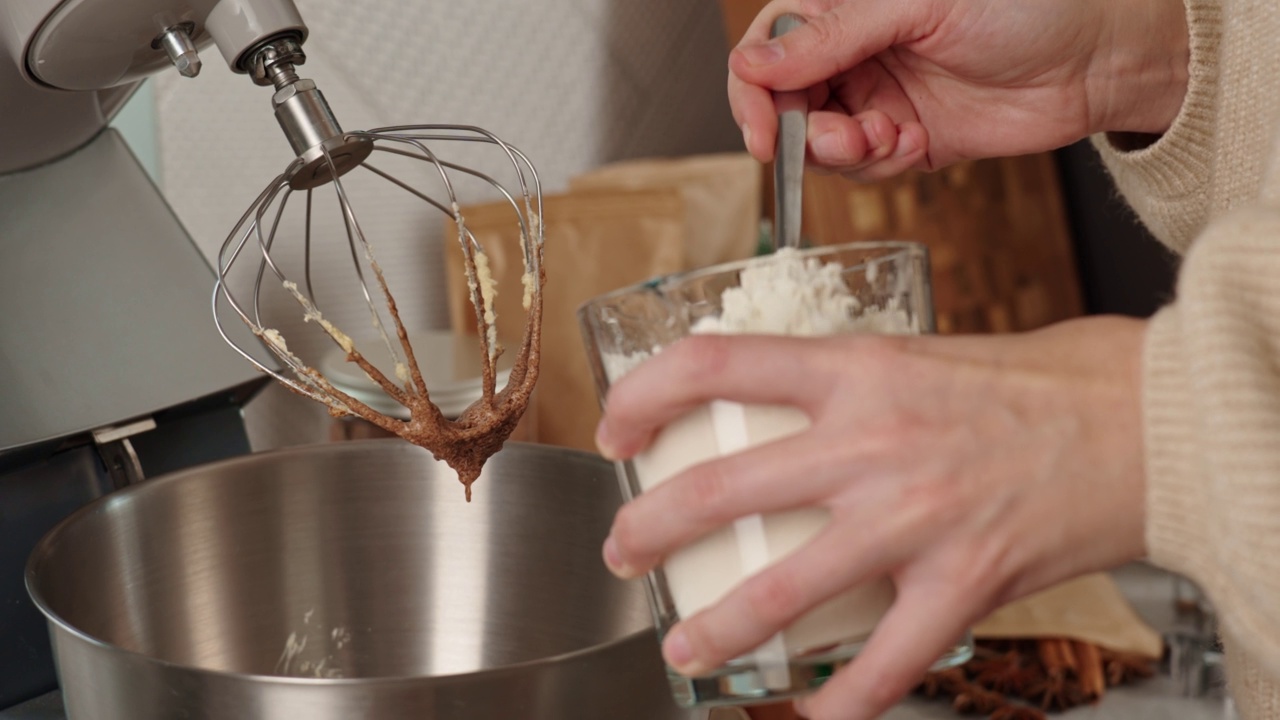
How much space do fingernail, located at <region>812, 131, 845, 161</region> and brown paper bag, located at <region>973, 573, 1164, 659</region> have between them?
1.25 feet

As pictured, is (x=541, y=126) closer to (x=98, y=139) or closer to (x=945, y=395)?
(x=98, y=139)

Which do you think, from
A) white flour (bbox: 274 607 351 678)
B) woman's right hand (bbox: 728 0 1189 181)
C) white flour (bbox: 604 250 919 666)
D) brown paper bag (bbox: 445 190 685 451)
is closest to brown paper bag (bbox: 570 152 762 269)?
brown paper bag (bbox: 445 190 685 451)

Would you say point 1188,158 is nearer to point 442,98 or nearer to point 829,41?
point 829,41

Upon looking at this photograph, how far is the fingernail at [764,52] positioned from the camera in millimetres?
436

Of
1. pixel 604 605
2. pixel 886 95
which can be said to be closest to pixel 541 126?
pixel 886 95

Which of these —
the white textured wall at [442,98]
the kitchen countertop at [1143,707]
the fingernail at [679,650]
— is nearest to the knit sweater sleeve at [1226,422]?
the fingernail at [679,650]

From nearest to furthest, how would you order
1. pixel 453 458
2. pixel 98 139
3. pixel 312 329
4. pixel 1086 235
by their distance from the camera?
pixel 453 458 < pixel 98 139 < pixel 312 329 < pixel 1086 235

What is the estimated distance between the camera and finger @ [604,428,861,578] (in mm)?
238

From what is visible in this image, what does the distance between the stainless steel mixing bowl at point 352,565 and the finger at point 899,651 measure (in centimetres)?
15

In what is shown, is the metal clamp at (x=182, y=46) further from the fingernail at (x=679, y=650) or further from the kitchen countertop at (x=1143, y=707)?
the kitchen countertop at (x=1143, y=707)

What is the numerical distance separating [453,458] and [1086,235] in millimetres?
1075

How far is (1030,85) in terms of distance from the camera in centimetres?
51

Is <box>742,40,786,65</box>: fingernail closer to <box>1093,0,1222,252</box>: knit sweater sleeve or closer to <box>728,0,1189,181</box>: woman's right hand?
<box>728,0,1189,181</box>: woman's right hand

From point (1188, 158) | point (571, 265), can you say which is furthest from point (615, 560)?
point (571, 265)
